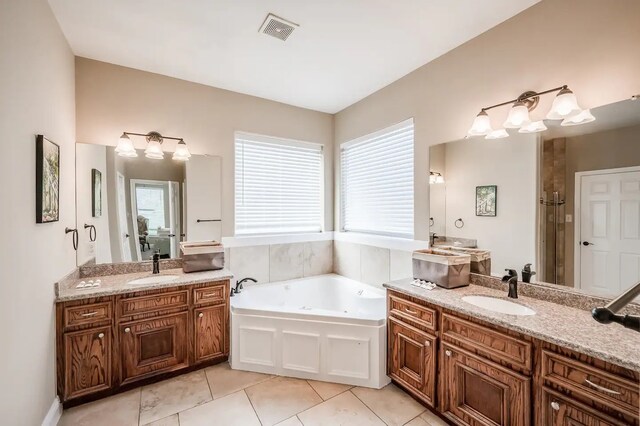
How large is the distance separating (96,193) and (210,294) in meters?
1.40

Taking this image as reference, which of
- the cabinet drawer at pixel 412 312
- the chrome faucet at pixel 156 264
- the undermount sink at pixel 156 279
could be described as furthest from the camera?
the chrome faucet at pixel 156 264

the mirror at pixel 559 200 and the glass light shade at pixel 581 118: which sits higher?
the glass light shade at pixel 581 118

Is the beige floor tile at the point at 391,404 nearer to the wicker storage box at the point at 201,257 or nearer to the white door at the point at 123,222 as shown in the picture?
the wicker storage box at the point at 201,257

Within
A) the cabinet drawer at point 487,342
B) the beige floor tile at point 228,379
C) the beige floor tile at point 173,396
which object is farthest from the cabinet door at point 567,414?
the beige floor tile at point 173,396

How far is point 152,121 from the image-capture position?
9.12ft

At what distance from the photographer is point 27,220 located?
1.56m

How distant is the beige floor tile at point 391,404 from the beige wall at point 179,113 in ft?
6.79

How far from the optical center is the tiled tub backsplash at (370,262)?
2826mm

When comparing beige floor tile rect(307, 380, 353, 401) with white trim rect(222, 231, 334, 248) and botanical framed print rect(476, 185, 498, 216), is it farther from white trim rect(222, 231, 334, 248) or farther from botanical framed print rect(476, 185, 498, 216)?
botanical framed print rect(476, 185, 498, 216)

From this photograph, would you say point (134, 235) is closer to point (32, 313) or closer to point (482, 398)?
point (32, 313)

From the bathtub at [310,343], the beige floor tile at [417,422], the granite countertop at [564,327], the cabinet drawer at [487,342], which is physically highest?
the granite countertop at [564,327]

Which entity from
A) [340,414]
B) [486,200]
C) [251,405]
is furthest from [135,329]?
[486,200]

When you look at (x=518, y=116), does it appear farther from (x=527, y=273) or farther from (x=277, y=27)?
(x=277, y=27)

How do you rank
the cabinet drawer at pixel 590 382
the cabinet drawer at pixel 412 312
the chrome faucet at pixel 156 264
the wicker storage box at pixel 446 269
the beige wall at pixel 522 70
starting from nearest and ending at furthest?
the cabinet drawer at pixel 590 382 → the beige wall at pixel 522 70 → the cabinet drawer at pixel 412 312 → the wicker storage box at pixel 446 269 → the chrome faucet at pixel 156 264
